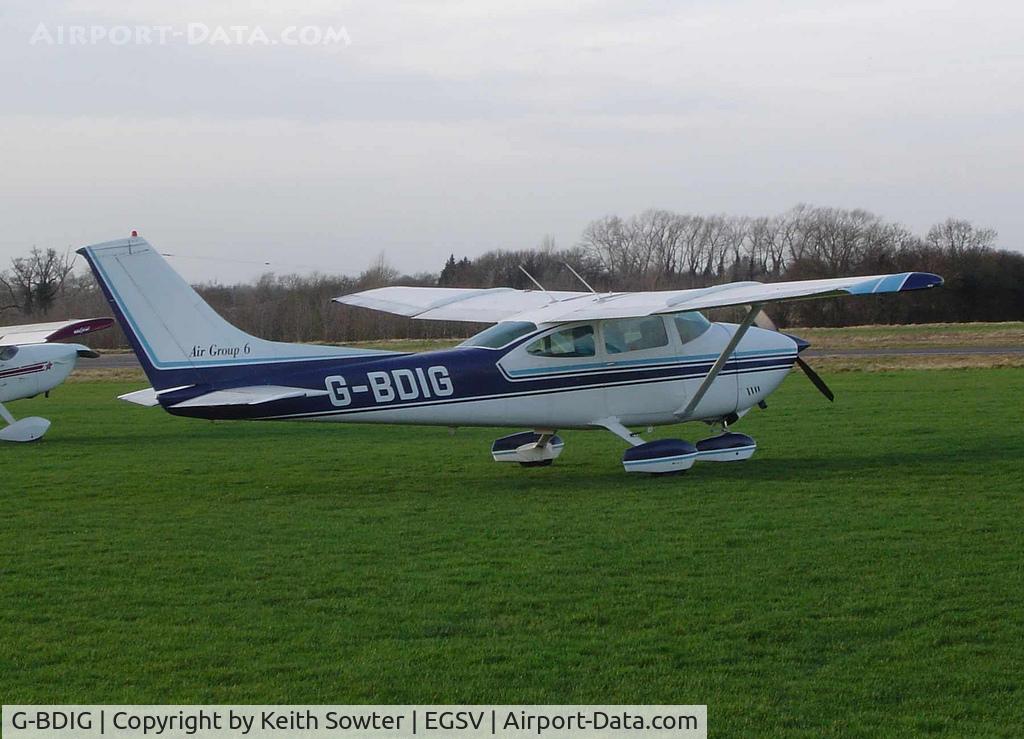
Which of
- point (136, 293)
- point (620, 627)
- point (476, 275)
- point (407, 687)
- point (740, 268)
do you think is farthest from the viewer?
point (740, 268)

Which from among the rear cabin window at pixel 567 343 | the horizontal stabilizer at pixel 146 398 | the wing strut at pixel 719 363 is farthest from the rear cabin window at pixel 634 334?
the horizontal stabilizer at pixel 146 398

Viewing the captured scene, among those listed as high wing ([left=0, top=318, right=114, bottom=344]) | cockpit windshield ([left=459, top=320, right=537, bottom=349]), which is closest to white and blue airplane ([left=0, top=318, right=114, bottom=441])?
high wing ([left=0, top=318, right=114, bottom=344])

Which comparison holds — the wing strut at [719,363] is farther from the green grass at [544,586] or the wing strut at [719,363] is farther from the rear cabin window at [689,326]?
the green grass at [544,586]

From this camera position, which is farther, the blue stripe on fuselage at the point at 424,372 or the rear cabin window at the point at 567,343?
the rear cabin window at the point at 567,343

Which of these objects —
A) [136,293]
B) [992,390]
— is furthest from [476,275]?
[136,293]

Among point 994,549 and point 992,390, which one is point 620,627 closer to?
point 994,549

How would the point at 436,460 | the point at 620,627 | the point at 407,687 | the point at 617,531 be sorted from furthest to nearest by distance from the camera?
1. the point at 436,460
2. the point at 617,531
3. the point at 620,627
4. the point at 407,687

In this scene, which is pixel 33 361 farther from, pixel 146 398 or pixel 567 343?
pixel 567 343

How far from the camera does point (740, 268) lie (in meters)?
67.1

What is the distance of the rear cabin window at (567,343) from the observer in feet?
39.1

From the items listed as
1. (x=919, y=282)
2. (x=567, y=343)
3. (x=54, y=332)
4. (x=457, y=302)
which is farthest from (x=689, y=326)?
(x=54, y=332)

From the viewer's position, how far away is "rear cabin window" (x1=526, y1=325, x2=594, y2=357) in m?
11.9

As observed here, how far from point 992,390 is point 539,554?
15983 mm

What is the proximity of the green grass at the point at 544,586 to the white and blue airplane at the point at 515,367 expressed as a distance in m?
0.73
